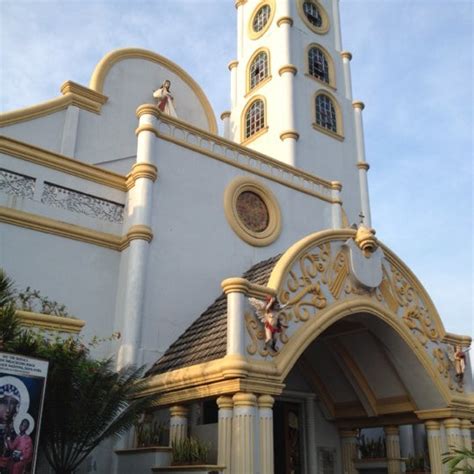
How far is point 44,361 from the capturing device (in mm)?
6688

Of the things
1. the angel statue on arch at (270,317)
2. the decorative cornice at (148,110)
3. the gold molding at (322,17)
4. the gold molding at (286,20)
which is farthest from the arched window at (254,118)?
the angel statue on arch at (270,317)

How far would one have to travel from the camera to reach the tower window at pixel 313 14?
77.3 ft

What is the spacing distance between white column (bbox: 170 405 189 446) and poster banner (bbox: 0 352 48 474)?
410cm

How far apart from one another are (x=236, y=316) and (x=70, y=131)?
8661 mm

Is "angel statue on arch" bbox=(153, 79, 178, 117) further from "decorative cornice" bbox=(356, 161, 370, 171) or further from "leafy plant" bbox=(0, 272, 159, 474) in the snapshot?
"leafy plant" bbox=(0, 272, 159, 474)

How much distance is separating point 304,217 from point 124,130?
5707 mm

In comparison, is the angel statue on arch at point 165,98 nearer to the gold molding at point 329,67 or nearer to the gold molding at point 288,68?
the gold molding at point 288,68

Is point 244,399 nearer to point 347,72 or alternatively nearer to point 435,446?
point 435,446

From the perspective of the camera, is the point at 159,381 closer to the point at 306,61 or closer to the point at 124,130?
the point at 124,130

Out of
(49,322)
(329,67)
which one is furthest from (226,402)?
(329,67)

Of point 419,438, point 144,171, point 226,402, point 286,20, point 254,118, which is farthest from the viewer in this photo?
point 286,20

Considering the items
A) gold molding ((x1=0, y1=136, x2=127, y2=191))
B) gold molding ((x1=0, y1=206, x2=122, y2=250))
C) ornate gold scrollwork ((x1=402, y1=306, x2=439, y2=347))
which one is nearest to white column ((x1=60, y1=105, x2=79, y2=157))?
gold molding ((x1=0, y1=136, x2=127, y2=191))

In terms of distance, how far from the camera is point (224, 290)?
9766mm

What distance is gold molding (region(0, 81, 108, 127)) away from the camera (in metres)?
14.9
